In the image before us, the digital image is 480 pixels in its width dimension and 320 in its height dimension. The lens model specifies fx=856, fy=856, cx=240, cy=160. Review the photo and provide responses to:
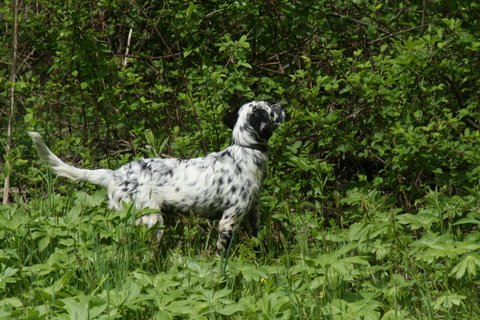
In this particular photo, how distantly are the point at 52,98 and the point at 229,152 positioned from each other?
2.34 metres

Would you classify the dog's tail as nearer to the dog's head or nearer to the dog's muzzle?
the dog's head

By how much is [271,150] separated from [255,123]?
0.84 metres

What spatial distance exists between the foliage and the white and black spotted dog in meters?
0.19

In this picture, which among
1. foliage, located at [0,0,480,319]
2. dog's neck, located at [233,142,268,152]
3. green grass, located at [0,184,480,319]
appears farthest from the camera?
dog's neck, located at [233,142,268,152]

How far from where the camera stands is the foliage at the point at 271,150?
4.23m

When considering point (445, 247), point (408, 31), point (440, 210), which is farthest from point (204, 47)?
point (445, 247)

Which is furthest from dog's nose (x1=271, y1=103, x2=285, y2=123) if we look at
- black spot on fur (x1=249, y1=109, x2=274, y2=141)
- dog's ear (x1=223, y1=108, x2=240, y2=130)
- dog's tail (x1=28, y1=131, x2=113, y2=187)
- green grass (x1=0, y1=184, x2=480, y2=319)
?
dog's tail (x1=28, y1=131, x2=113, y2=187)

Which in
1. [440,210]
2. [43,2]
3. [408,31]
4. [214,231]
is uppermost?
[43,2]

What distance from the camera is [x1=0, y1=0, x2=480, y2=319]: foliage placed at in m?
4.23

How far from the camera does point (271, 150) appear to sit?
6.74 metres

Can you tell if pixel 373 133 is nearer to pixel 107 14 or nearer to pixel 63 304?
pixel 107 14

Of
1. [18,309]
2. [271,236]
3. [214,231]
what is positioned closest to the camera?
[18,309]

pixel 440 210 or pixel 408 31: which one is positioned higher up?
pixel 408 31

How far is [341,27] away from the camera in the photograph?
7484 millimetres
